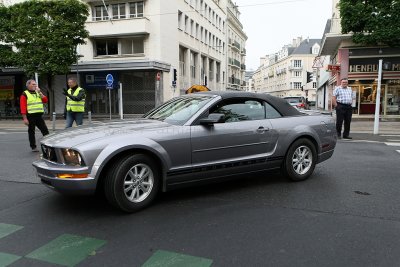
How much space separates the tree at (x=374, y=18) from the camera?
20.9 m

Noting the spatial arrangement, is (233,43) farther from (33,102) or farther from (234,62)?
(33,102)

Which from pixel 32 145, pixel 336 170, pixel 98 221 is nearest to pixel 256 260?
pixel 98 221

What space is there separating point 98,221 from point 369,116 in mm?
22558

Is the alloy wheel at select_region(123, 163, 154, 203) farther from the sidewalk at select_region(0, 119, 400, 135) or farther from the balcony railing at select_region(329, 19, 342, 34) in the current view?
the balcony railing at select_region(329, 19, 342, 34)

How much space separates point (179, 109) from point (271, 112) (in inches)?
57.7

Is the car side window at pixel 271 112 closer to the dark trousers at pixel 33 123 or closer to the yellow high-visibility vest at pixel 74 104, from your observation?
the yellow high-visibility vest at pixel 74 104

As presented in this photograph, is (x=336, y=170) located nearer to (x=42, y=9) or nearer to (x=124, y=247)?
(x=124, y=247)

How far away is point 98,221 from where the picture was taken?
4.23m

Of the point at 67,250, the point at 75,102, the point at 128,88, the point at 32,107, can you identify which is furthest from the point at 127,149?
the point at 128,88

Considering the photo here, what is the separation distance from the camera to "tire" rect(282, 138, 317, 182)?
586 cm

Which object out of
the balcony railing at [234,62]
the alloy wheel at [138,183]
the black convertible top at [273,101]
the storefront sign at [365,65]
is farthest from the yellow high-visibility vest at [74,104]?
the balcony railing at [234,62]

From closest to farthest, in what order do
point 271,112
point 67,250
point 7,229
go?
1. point 67,250
2. point 7,229
3. point 271,112

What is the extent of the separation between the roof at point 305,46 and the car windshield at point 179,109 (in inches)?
3873

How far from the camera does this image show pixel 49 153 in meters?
4.56
